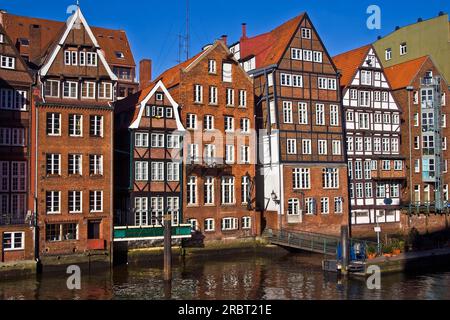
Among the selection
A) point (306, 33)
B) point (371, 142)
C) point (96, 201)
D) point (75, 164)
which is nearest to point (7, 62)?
point (75, 164)

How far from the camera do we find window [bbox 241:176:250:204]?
47875 millimetres

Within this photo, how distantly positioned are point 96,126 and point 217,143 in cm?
1113

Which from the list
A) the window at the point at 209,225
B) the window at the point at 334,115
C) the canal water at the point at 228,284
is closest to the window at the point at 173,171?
the window at the point at 209,225

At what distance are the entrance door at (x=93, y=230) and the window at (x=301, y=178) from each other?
1821 centimetres

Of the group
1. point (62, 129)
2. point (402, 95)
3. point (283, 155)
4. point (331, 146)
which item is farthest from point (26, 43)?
point (402, 95)

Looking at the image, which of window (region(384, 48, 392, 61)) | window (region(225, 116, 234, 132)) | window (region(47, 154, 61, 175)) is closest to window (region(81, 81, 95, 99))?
window (region(47, 154, 61, 175))

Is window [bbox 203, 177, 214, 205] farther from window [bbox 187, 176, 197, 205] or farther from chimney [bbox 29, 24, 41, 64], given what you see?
chimney [bbox 29, 24, 41, 64]

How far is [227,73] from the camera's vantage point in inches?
1884

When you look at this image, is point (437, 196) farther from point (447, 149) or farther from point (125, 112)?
point (125, 112)

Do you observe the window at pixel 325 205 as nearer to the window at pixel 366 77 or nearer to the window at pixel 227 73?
the window at pixel 366 77

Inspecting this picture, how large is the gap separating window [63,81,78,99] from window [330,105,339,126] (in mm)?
24313

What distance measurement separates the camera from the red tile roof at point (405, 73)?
58.2 m

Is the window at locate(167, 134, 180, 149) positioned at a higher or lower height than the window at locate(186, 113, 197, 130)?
lower

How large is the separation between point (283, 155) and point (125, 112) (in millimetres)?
14351
